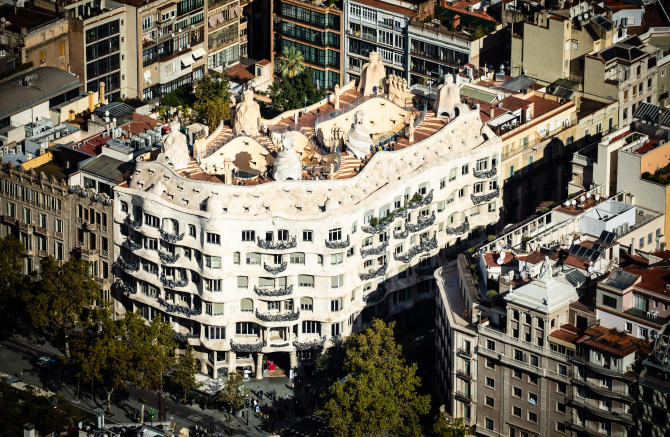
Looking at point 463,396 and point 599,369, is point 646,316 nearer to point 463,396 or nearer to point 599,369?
point 599,369

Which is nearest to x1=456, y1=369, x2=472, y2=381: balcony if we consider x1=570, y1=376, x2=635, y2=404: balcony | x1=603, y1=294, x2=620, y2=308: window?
x1=570, y1=376, x2=635, y2=404: balcony

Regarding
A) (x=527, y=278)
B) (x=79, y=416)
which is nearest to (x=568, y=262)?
(x=527, y=278)

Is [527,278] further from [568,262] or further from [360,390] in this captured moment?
[360,390]

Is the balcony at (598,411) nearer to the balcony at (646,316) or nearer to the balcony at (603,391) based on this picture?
the balcony at (603,391)

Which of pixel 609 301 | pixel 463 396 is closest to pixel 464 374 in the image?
pixel 463 396

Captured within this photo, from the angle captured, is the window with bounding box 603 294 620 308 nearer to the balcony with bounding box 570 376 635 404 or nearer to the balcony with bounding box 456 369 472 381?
the balcony with bounding box 570 376 635 404
